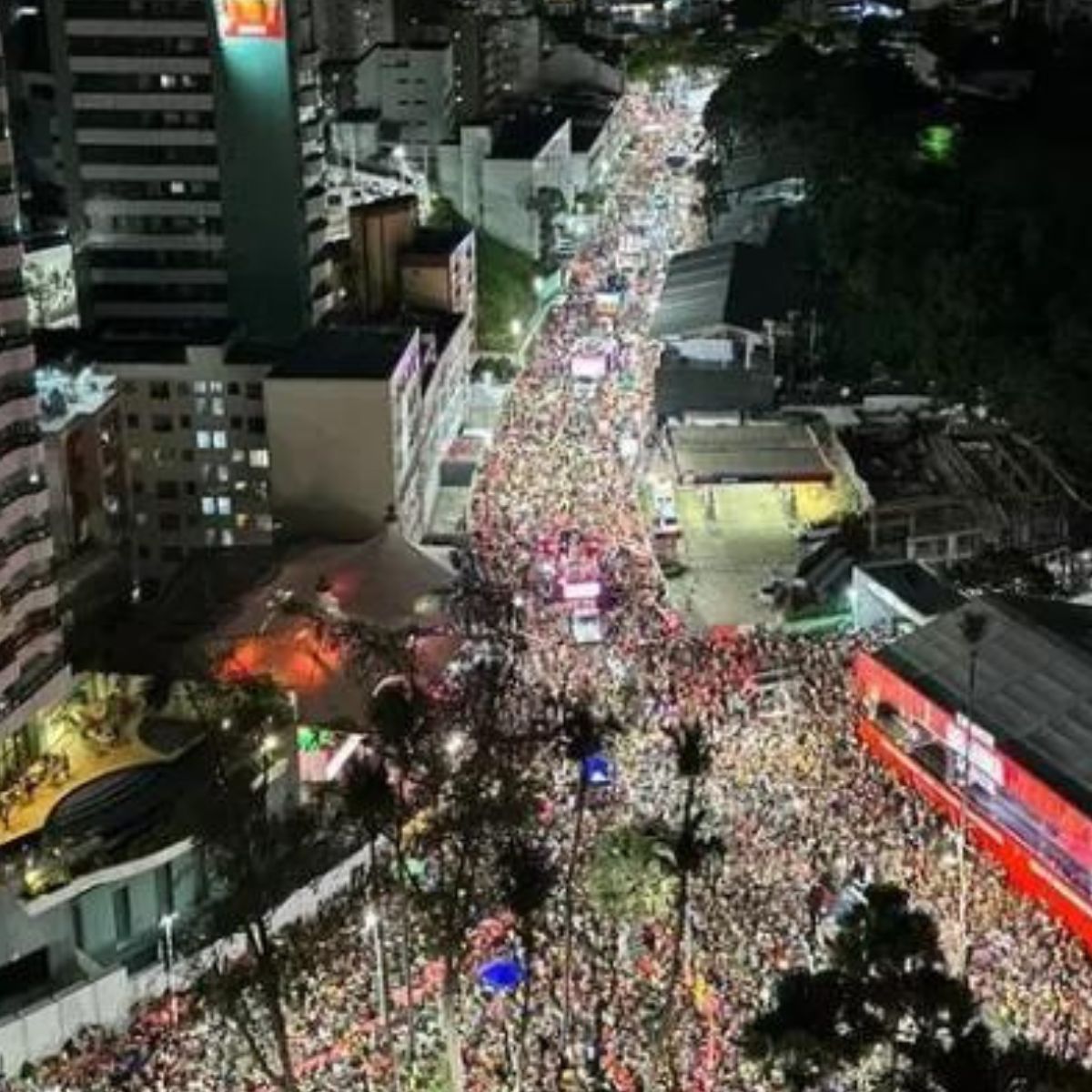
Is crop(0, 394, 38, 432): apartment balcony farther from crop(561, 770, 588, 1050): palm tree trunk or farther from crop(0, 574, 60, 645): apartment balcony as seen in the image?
crop(561, 770, 588, 1050): palm tree trunk

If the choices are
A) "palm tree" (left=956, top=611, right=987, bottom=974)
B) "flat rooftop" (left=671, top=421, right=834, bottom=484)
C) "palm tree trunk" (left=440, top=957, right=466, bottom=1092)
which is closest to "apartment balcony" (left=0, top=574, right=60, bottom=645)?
"palm tree trunk" (left=440, top=957, right=466, bottom=1092)

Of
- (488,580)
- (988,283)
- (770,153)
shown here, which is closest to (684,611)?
(488,580)

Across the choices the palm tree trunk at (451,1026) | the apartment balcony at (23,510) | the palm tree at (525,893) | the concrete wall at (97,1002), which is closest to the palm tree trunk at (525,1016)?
the palm tree at (525,893)

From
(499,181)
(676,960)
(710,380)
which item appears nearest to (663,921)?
(676,960)

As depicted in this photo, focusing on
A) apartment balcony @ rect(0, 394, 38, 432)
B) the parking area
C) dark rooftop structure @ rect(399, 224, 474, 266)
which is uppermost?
apartment balcony @ rect(0, 394, 38, 432)

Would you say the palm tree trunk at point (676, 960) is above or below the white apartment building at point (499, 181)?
above

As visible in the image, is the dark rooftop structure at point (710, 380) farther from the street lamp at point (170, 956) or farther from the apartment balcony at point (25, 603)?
the street lamp at point (170, 956)
